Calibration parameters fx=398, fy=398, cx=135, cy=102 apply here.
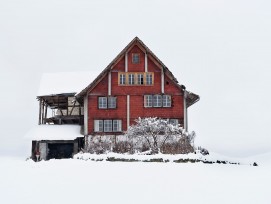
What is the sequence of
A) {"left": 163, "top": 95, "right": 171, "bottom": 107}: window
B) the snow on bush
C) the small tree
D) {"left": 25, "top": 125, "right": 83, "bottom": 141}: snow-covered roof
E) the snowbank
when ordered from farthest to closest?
1. {"left": 25, "top": 125, "right": 83, "bottom": 141}: snow-covered roof
2. {"left": 163, "top": 95, "right": 171, "bottom": 107}: window
3. the small tree
4. the snow on bush
5. the snowbank

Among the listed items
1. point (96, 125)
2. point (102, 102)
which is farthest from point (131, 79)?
point (96, 125)

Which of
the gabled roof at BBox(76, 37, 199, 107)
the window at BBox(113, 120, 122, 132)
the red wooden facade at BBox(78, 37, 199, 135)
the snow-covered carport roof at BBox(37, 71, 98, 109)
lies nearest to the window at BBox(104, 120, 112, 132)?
the red wooden facade at BBox(78, 37, 199, 135)

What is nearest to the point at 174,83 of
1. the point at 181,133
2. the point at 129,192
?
the point at 181,133

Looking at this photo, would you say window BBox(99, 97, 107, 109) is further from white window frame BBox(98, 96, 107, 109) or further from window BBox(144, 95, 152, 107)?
window BBox(144, 95, 152, 107)

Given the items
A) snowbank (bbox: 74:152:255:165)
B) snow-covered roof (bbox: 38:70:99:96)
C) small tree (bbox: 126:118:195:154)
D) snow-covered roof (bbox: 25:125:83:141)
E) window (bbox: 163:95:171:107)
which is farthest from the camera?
snow-covered roof (bbox: 38:70:99:96)

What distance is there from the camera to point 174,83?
38.5m

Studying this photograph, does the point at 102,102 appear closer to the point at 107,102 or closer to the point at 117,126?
the point at 107,102

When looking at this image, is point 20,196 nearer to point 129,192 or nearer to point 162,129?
point 129,192

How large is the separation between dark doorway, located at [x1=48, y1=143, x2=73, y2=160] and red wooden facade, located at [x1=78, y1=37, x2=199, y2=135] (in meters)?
5.45

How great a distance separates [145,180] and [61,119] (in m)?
31.8

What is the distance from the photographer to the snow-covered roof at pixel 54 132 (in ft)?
126

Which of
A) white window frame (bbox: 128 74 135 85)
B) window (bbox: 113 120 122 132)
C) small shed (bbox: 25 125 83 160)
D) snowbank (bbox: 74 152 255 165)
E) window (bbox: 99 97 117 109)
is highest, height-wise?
white window frame (bbox: 128 74 135 85)

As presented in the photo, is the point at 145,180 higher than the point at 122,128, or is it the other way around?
the point at 122,128

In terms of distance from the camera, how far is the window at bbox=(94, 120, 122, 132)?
124 ft
